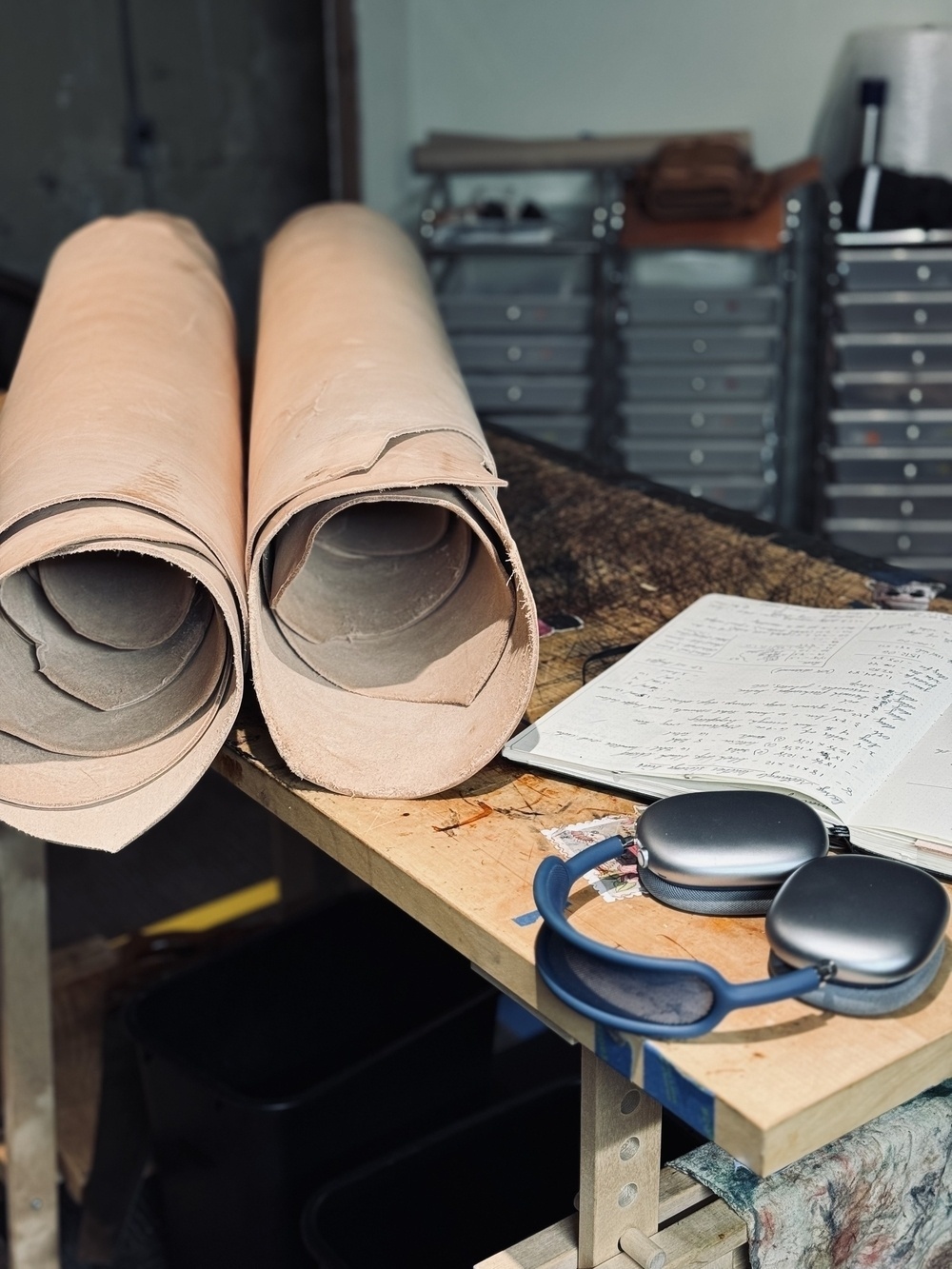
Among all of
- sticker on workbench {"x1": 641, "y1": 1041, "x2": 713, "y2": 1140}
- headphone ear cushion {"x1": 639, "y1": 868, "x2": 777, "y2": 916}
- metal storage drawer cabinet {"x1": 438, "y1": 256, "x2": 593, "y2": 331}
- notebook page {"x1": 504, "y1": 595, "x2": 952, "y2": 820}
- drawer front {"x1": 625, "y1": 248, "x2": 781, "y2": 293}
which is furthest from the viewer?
drawer front {"x1": 625, "y1": 248, "x2": 781, "y2": 293}

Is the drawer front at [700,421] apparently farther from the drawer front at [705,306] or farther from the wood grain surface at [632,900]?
the wood grain surface at [632,900]

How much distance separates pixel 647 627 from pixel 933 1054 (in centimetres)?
55

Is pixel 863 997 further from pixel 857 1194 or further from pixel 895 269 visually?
pixel 895 269

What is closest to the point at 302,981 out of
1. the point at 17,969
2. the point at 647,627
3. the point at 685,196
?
the point at 17,969

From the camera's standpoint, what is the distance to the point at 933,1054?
68 cm

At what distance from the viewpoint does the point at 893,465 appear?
133 inches

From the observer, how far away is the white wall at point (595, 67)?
3.61 m

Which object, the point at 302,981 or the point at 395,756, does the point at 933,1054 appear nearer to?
the point at 395,756

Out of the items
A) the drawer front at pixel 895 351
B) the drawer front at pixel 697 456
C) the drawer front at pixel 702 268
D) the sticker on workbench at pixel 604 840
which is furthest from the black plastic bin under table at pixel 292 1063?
the drawer front at pixel 702 268

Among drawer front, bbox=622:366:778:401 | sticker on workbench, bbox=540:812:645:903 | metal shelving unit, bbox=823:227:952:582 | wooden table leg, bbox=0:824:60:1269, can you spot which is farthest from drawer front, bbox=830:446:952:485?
sticker on workbench, bbox=540:812:645:903

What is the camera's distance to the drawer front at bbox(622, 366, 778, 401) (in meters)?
3.41

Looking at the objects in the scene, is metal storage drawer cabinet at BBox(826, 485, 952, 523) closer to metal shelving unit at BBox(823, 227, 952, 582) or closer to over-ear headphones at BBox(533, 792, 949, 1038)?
metal shelving unit at BBox(823, 227, 952, 582)

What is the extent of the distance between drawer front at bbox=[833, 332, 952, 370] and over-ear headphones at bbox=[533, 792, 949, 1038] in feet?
8.87

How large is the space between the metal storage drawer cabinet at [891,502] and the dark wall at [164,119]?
180 centimetres
